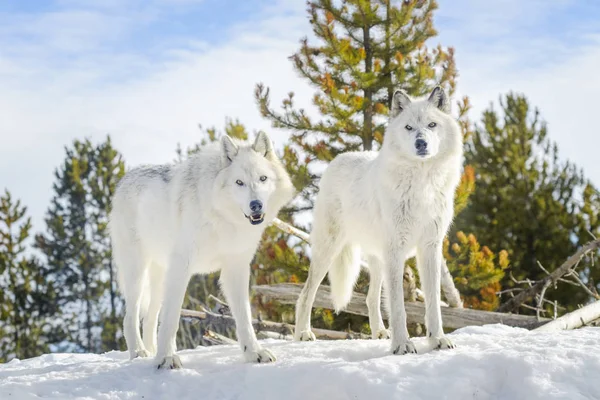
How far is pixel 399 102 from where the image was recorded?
18.5 feet

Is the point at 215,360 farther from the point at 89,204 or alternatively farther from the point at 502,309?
the point at 89,204

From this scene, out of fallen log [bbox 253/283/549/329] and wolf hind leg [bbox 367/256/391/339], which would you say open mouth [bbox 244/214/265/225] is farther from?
fallen log [bbox 253/283/549/329]

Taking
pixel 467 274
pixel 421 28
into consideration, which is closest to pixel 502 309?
pixel 467 274

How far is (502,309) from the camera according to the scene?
11328 mm

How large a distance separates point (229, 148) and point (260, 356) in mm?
1680

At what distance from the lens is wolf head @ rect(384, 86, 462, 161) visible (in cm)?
532

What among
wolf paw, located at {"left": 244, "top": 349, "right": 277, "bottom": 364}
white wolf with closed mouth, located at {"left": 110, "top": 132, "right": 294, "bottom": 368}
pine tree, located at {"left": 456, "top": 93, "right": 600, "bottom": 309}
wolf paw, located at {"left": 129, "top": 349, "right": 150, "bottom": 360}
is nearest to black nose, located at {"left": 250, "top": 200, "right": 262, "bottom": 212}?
white wolf with closed mouth, located at {"left": 110, "top": 132, "right": 294, "bottom": 368}

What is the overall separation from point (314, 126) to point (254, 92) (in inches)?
54.8

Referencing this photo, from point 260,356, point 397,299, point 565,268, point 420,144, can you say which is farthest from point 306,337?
point 565,268

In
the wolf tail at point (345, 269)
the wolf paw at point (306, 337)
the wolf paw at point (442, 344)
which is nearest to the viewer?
the wolf paw at point (442, 344)

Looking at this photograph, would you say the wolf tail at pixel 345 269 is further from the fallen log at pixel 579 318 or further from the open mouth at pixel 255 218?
the open mouth at pixel 255 218

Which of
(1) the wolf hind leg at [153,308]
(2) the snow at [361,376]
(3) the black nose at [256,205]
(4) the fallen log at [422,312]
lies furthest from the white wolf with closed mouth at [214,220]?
(4) the fallen log at [422,312]

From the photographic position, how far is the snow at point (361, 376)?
460 cm

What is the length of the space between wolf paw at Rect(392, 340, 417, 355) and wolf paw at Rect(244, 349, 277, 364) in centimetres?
97
